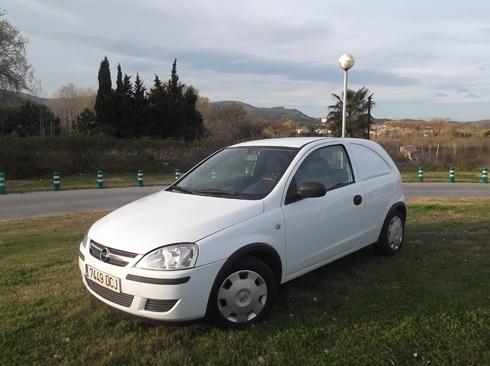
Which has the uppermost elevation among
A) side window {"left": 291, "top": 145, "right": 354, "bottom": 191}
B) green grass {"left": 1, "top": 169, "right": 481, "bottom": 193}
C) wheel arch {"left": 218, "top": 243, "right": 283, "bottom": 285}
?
side window {"left": 291, "top": 145, "right": 354, "bottom": 191}

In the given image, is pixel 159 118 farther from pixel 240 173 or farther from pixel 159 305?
pixel 159 305

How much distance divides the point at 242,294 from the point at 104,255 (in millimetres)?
1184

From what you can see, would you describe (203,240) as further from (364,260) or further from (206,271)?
(364,260)

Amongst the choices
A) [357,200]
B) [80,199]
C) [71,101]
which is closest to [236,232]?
[357,200]

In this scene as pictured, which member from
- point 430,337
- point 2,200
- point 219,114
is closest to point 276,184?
point 430,337

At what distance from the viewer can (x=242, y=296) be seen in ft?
11.8

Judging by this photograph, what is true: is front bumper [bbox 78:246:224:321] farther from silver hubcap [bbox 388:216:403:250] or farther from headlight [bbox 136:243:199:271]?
silver hubcap [bbox 388:216:403:250]

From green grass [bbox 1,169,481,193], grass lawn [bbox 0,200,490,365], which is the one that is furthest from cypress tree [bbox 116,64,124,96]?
grass lawn [bbox 0,200,490,365]

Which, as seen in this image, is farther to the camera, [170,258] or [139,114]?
[139,114]

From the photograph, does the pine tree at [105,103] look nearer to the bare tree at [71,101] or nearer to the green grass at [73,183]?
the green grass at [73,183]

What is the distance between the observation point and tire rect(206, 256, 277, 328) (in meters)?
3.45

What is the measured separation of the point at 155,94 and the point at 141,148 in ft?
70.0

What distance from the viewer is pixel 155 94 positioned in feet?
157

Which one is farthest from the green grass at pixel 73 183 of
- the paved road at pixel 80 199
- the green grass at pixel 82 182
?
the paved road at pixel 80 199
